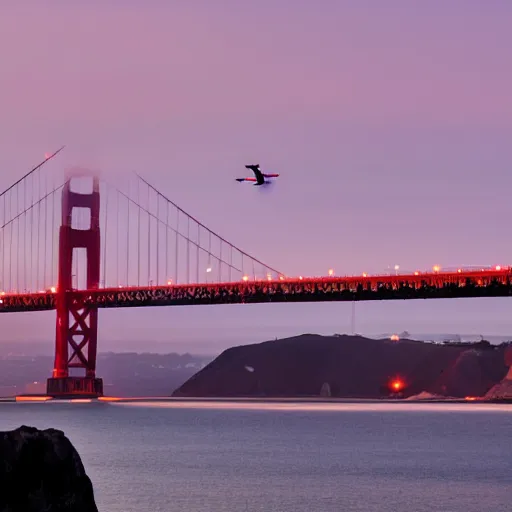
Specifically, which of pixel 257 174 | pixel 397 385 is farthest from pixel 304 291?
pixel 397 385

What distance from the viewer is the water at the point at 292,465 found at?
32406 millimetres

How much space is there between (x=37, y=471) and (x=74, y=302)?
7993cm

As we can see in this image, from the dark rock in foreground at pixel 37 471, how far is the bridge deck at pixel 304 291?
63.1 metres

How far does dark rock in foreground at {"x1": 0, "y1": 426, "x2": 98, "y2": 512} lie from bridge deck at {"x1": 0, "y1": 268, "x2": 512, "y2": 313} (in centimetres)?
6313

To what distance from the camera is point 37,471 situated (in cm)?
1778

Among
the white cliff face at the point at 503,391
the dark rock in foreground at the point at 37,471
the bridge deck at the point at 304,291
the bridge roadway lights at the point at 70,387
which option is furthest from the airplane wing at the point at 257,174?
the white cliff face at the point at 503,391

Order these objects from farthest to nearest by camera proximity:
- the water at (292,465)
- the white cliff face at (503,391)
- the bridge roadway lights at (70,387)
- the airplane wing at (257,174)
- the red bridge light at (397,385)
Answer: the red bridge light at (397,385) < the white cliff face at (503,391) < the bridge roadway lights at (70,387) < the airplane wing at (257,174) < the water at (292,465)

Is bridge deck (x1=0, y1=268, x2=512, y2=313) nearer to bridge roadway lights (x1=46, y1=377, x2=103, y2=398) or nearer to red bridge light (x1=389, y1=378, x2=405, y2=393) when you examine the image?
bridge roadway lights (x1=46, y1=377, x2=103, y2=398)

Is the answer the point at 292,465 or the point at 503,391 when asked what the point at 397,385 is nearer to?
the point at 503,391

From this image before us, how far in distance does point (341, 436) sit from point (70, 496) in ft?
159

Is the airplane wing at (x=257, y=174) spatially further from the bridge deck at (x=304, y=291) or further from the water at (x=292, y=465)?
the bridge deck at (x=304, y=291)

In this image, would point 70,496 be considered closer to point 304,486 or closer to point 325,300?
point 304,486

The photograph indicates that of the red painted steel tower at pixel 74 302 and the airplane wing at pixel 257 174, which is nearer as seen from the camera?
the airplane wing at pixel 257 174

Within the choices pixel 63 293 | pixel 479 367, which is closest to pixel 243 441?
pixel 63 293
